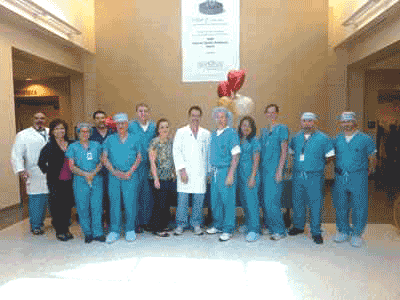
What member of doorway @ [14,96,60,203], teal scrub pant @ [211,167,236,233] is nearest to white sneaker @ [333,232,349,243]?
teal scrub pant @ [211,167,236,233]

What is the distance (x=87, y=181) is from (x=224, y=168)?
4.81ft

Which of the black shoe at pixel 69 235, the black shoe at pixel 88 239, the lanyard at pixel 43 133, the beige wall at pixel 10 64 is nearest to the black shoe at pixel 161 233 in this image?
the black shoe at pixel 88 239

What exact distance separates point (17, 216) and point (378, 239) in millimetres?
4604

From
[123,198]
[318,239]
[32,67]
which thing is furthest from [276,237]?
[32,67]

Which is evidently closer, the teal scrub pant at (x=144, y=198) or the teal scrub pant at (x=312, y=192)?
the teal scrub pant at (x=312, y=192)

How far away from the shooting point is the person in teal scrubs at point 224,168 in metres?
3.52

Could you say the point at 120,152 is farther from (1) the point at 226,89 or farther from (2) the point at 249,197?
(1) the point at 226,89

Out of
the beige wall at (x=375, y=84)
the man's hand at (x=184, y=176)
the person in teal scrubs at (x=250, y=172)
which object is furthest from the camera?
the beige wall at (x=375, y=84)

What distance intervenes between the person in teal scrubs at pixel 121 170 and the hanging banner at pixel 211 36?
319cm

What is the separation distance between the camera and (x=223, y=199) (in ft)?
11.8

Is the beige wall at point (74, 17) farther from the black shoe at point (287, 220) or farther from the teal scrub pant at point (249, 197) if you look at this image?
the black shoe at point (287, 220)

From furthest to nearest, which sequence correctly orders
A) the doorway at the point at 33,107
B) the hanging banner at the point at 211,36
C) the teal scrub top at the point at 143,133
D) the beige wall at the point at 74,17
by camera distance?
the doorway at the point at 33,107 < the hanging banner at the point at 211,36 < the beige wall at the point at 74,17 < the teal scrub top at the point at 143,133

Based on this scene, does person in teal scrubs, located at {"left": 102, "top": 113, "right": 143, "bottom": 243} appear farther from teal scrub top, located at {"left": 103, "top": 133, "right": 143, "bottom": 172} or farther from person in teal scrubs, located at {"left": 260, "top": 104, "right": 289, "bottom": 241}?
person in teal scrubs, located at {"left": 260, "top": 104, "right": 289, "bottom": 241}

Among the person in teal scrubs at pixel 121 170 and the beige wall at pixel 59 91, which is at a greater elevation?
the beige wall at pixel 59 91
